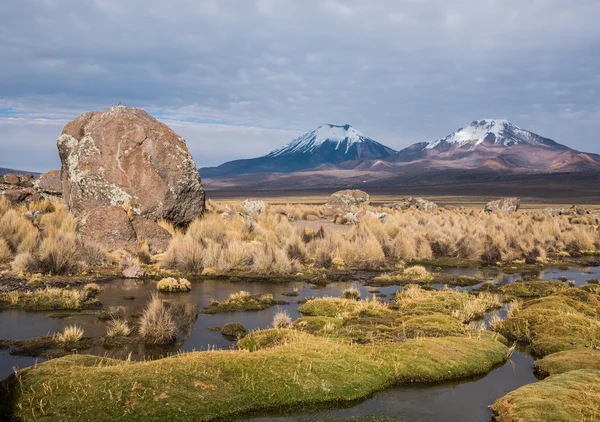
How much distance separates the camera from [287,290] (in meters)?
16.9

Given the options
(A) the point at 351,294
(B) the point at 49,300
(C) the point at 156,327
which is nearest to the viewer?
(C) the point at 156,327

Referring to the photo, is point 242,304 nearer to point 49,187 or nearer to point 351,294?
point 351,294

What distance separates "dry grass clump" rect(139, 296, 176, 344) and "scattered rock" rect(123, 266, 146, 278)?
20.3 feet

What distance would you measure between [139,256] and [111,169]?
4.99 m

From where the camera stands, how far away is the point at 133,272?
56.9ft

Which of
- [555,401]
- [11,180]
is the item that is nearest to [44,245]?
[555,401]

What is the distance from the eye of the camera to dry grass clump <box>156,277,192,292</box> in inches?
622

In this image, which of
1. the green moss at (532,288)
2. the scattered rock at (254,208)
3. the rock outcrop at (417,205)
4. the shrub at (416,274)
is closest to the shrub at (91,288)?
the shrub at (416,274)

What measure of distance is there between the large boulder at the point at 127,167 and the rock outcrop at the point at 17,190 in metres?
4.09

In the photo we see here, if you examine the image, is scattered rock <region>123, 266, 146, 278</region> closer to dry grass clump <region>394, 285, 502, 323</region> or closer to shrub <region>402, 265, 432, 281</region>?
dry grass clump <region>394, 285, 502, 323</region>

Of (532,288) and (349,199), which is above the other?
(349,199)

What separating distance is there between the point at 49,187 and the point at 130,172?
8430 millimetres

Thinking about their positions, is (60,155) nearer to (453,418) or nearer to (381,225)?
(381,225)

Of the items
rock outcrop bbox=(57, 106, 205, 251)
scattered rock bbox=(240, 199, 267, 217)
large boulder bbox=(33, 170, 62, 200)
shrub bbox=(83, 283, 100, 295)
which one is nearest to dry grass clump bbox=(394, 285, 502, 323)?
shrub bbox=(83, 283, 100, 295)
